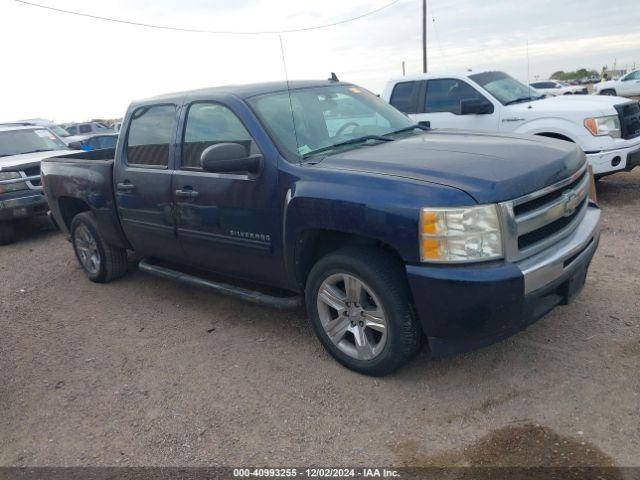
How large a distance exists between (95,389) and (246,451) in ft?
4.56

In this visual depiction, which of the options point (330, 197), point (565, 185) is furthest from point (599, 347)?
point (330, 197)

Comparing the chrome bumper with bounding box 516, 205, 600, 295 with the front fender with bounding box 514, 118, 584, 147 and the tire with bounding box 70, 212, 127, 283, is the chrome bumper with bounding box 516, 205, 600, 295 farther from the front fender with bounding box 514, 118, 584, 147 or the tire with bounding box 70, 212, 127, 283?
the tire with bounding box 70, 212, 127, 283

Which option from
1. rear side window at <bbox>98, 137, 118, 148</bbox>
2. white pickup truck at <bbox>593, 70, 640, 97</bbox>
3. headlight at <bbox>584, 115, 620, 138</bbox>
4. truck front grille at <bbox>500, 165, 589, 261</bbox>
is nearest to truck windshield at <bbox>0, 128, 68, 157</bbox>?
rear side window at <bbox>98, 137, 118, 148</bbox>

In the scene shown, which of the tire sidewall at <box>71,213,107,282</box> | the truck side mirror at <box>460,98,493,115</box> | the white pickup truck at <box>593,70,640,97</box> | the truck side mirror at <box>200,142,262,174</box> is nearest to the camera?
the truck side mirror at <box>200,142,262,174</box>

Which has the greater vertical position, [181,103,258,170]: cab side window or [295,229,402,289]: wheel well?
[181,103,258,170]: cab side window

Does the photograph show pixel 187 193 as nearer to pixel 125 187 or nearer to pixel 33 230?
pixel 125 187

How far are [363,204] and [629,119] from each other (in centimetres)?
584

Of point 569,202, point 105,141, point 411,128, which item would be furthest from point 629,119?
point 105,141

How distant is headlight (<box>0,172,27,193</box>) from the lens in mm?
8223

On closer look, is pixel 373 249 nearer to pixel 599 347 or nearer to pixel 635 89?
pixel 599 347

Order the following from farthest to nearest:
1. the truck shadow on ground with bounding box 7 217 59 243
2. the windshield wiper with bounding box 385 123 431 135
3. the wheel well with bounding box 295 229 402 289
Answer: the truck shadow on ground with bounding box 7 217 59 243 < the windshield wiper with bounding box 385 123 431 135 < the wheel well with bounding box 295 229 402 289

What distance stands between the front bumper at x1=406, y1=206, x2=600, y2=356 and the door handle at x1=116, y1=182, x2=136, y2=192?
285 centimetres

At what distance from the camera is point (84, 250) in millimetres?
5980

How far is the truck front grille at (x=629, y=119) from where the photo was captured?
7102 mm
